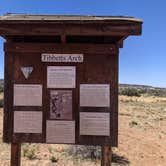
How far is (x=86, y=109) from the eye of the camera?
16.2 feet

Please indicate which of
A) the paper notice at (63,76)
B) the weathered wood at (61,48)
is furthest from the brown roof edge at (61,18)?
the paper notice at (63,76)

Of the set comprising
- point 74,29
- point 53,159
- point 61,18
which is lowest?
point 53,159

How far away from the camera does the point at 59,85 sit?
4.95 meters

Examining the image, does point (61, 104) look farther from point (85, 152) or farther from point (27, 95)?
point (85, 152)

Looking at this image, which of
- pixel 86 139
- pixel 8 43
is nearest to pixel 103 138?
pixel 86 139

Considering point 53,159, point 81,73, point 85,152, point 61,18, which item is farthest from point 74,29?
point 85,152

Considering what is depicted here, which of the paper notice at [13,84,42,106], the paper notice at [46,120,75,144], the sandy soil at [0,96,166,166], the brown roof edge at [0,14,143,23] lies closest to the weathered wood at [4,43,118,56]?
the brown roof edge at [0,14,143,23]

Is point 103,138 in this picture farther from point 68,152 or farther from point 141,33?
point 68,152

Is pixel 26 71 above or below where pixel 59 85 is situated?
above

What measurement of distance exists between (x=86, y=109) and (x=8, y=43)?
143cm

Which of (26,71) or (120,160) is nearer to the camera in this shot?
(26,71)

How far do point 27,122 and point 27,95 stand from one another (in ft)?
1.21

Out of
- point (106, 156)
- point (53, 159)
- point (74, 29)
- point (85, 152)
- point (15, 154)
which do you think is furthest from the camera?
point (85, 152)

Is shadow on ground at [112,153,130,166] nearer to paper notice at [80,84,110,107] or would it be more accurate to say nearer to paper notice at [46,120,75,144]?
paper notice at [46,120,75,144]
